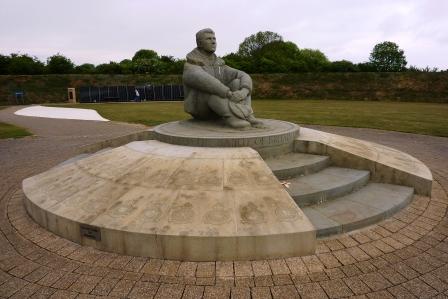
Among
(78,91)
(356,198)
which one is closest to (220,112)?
(356,198)

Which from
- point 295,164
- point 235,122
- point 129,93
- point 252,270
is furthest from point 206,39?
point 129,93

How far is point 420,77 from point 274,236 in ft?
133

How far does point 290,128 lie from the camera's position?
7.33 metres

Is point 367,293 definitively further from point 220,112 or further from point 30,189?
point 30,189

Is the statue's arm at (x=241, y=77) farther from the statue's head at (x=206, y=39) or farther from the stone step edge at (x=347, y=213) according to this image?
the stone step edge at (x=347, y=213)

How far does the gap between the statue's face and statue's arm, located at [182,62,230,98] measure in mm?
634

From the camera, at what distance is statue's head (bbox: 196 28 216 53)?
7.44 m

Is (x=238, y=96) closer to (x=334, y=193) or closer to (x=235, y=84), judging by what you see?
(x=235, y=84)

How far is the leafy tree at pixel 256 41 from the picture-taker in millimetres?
71625

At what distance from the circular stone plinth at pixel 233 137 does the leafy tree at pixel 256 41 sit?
220 feet

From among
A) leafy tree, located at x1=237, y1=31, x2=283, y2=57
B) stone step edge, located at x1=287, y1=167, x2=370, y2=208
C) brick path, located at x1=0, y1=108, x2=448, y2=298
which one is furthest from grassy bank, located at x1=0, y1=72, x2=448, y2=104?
brick path, located at x1=0, y1=108, x2=448, y2=298

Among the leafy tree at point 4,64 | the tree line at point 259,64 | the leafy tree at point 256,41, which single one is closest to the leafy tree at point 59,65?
the tree line at point 259,64

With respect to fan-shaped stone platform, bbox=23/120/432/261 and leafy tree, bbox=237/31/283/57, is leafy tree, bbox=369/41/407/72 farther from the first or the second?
fan-shaped stone platform, bbox=23/120/432/261

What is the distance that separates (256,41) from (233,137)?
230ft
